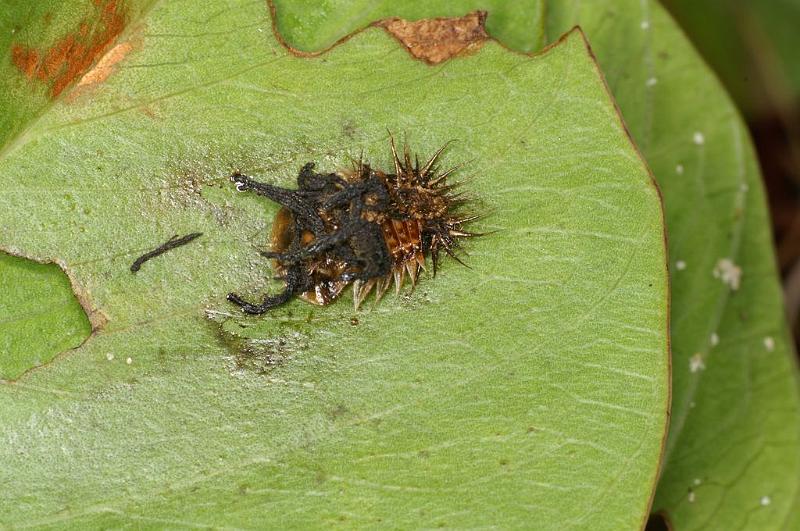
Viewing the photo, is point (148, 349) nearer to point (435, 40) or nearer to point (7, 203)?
point (7, 203)

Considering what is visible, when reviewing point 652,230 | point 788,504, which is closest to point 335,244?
point 652,230

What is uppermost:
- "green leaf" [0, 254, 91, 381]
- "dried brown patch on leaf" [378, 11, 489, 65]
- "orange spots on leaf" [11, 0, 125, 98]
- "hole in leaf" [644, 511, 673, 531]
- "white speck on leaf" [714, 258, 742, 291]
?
"dried brown patch on leaf" [378, 11, 489, 65]

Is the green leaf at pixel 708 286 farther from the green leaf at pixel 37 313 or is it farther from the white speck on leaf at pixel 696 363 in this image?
the green leaf at pixel 37 313

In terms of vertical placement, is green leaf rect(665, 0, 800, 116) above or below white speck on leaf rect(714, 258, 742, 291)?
above

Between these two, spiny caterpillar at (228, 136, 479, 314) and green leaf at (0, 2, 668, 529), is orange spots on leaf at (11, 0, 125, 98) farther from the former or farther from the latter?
spiny caterpillar at (228, 136, 479, 314)

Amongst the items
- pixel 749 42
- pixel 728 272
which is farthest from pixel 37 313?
pixel 749 42

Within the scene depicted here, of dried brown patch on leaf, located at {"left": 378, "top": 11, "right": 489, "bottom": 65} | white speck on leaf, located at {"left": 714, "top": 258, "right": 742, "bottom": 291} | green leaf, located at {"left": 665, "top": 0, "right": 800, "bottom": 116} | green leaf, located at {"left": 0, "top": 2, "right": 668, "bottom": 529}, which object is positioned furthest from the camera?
green leaf, located at {"left": 665, "top": 0, "right": 800, "bottom": 116}

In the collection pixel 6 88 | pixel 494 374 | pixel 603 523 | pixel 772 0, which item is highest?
pixel 772 0

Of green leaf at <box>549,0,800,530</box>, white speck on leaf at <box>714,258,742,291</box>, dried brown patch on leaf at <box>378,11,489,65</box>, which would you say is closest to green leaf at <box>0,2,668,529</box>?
dried brown patch on leaf at <box>378,11,489,65</box>
